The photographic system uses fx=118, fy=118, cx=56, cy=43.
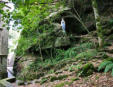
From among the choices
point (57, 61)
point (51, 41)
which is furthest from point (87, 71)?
point (51, 41)

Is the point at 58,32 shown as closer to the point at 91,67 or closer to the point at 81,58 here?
the point at 81,58

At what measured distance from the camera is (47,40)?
9.03 meters

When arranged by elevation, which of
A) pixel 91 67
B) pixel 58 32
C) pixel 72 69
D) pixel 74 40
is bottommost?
pixel 72 69

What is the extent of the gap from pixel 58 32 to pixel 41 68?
3.24m

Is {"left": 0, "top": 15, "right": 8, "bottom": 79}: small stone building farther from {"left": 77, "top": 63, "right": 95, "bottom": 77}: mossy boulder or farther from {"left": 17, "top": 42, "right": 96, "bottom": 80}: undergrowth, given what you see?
{"left": 77, "top": 63, "right": 95, "bottom": 77}: mossy boulder

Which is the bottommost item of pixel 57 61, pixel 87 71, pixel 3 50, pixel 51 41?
pixel 57 61

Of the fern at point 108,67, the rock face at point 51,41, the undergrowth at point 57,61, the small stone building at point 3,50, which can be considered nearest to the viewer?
the fern at point 108,67

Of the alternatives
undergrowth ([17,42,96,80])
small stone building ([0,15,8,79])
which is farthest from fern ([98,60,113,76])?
small stone building ([0,15,8,79])

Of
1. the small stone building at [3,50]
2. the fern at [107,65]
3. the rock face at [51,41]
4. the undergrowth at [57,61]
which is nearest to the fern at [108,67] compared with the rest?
the fern at [107,65]

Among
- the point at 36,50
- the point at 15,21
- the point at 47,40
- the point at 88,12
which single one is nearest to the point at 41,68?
the point at 36,50

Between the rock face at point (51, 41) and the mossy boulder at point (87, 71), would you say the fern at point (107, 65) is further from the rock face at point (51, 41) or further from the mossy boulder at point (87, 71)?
the rock face at point (51, 41)

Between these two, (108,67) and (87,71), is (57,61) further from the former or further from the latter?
(108,67)

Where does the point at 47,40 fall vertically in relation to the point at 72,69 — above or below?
above

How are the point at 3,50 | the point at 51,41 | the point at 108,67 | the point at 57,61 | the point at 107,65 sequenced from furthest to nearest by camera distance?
the point at 51,41, the point at 57,61, the point at 3,50, the point at 107,65, the point at 108,67
